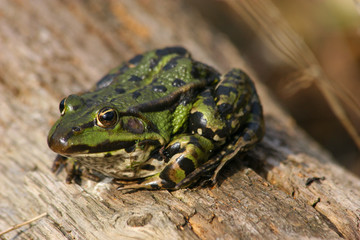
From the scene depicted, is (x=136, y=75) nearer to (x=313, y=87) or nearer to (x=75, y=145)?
(x=75, y=145)

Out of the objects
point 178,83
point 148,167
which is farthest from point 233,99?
point 148,167

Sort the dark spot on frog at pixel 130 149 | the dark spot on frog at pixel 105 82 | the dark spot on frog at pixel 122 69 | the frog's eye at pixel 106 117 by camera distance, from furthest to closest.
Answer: the dark spot on frog at pixel 122 69 → the dark spot on frog at pixel 105 82 → the dark spot on frog at pixel 130 149 → the frog's eye at pixel 106 117

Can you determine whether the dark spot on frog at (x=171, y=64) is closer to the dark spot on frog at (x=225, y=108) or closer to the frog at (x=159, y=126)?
the frog at (x=159, y=126)

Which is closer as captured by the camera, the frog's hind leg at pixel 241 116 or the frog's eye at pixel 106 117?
the frog's eye at pixel 106 117

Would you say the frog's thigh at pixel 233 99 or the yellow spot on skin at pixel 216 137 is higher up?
the frog's thigh at pixel 233 99

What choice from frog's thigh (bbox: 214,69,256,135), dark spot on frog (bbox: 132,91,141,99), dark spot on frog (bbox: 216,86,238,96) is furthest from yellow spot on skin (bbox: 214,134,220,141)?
dark spot on frog (bbox: 132,91,141,99)

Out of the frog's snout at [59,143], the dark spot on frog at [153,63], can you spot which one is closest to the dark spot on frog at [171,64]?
the dark spot on frog at [153,63]

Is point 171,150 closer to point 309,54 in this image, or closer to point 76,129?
point 76,129
